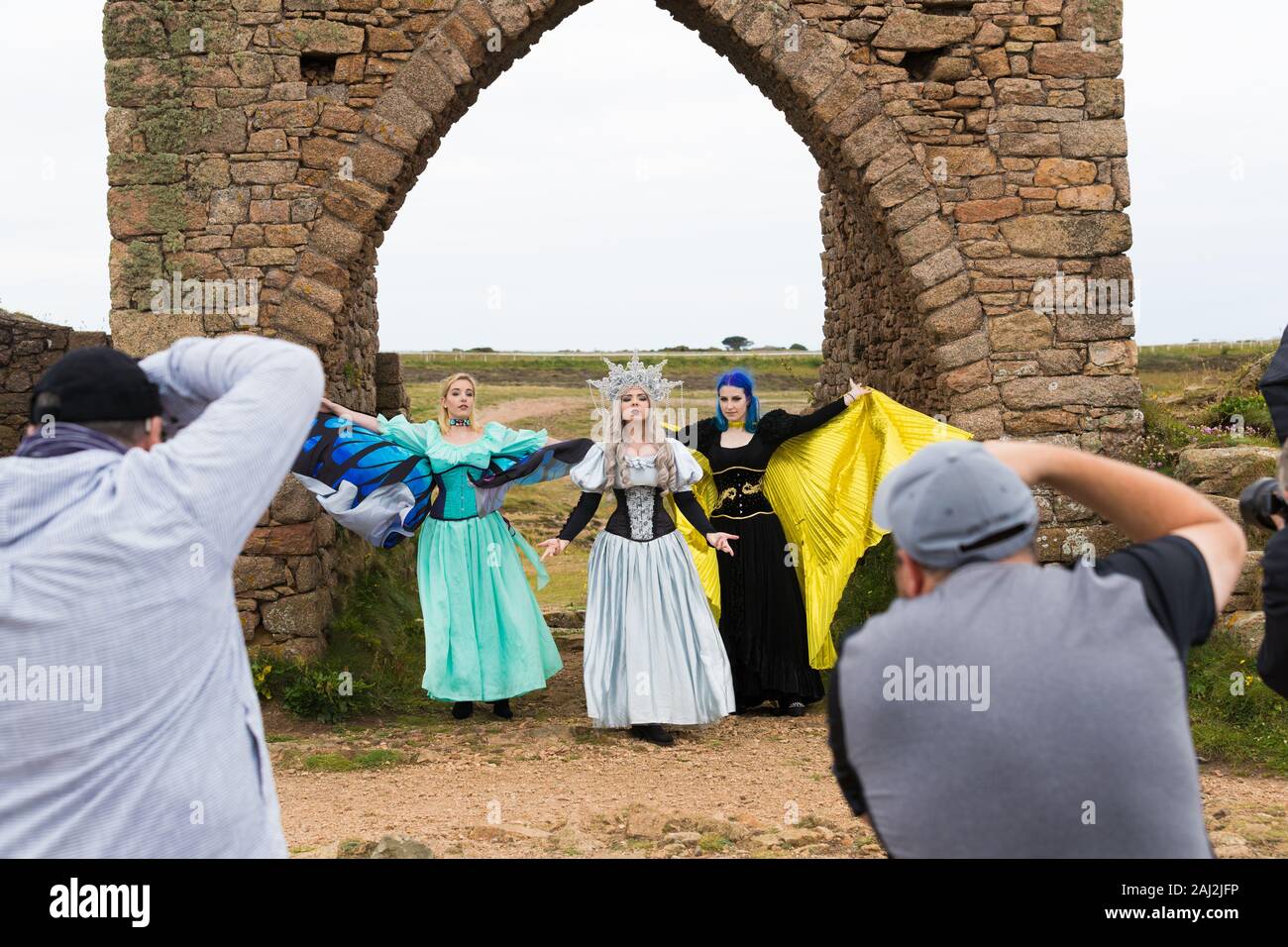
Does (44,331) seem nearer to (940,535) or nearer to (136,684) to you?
(136,684)

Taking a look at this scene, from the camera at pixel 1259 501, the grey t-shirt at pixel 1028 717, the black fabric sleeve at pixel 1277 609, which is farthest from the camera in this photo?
the black fabric sleeve at pixel 1277 609

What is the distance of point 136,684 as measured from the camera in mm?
1913

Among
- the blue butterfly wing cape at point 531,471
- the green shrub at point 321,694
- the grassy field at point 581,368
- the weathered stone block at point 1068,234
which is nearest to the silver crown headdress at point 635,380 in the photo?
the blue butterfly wing cape at point 531,471

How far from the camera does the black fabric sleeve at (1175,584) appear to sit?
5.87ft

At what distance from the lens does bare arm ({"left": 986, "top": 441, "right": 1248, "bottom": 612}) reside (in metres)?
1.92

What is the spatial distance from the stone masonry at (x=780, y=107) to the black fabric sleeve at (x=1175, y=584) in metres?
5.59

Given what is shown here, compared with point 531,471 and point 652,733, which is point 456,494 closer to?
point 531,471

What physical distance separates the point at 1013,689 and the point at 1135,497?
52cm

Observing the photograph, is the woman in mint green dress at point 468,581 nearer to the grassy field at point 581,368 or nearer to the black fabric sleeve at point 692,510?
the black fabric sleeve at point 692,510

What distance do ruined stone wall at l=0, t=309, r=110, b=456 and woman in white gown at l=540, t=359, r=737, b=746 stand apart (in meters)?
5.13

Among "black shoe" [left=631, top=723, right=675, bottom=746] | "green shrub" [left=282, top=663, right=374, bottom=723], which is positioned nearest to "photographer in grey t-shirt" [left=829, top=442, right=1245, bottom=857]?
"black shoe" [left=631, top=723, right=675, bottom=746]

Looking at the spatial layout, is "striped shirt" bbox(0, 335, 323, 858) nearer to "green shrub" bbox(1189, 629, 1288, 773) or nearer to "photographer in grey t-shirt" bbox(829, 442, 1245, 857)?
"photographer in grey t-shirt" bbox(829, 442, 1245, 857)
